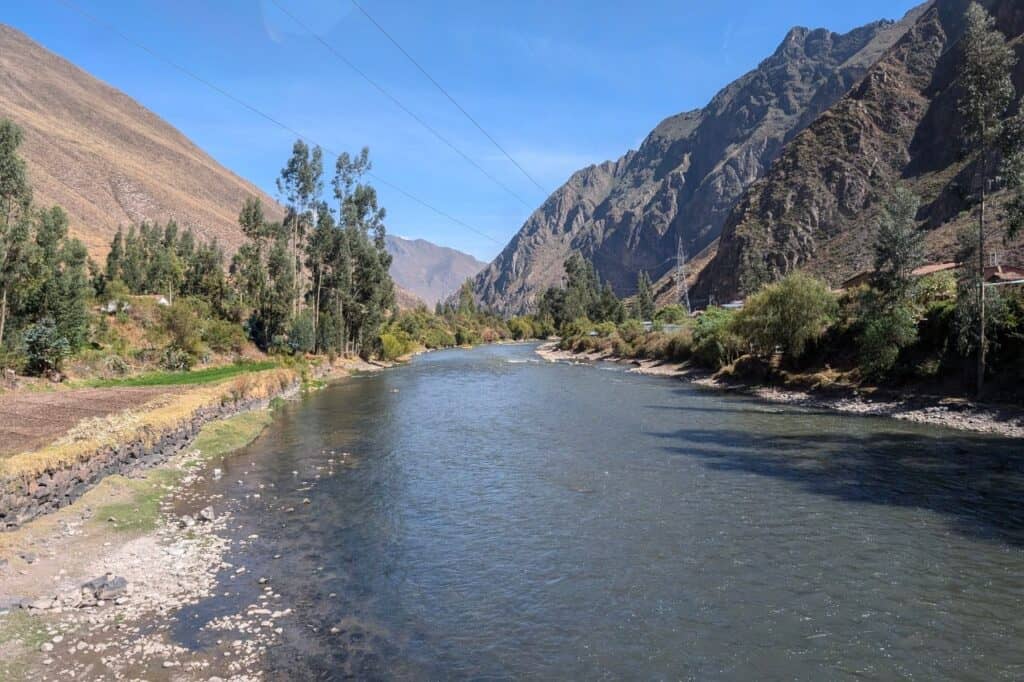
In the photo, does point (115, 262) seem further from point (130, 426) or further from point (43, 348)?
point (130, 426)

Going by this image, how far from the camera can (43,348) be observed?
38.1 m

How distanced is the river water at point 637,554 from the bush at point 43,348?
687 inches

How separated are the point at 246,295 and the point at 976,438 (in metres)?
78.2

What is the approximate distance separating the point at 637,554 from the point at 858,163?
166548mm

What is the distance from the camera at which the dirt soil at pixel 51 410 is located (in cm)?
1962

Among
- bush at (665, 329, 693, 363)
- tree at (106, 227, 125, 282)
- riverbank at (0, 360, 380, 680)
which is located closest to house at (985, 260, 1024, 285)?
bush at (665, 329, 693, 363)

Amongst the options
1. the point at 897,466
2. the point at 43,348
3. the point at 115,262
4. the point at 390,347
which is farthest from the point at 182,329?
the point at 897,466

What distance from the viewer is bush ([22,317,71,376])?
1478 inches

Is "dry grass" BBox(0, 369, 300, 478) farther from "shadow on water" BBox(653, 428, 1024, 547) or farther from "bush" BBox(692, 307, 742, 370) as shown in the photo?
"bush" BBox(692, 307, 742, 370)

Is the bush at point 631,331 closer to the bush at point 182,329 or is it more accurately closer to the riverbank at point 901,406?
the riverbank at point 901,406

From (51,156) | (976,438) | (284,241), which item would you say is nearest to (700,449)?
(976,438)

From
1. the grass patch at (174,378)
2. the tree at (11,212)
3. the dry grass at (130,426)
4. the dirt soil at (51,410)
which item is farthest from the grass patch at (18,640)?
the tree at (11,212)

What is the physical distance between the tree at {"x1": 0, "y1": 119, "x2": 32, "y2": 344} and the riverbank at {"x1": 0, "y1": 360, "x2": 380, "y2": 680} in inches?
1007

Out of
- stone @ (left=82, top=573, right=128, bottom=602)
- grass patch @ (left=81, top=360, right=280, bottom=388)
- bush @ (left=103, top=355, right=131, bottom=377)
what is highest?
bush @ (left=103, top=355, right=131, bottom=377)
